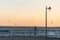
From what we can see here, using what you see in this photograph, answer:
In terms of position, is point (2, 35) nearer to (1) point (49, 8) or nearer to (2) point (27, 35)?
(2) point (27, 35)

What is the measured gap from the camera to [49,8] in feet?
91.8

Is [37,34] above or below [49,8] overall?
below

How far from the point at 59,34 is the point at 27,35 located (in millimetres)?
4358

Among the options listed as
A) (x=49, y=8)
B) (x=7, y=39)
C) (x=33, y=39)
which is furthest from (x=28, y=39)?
(x=49, y=8)

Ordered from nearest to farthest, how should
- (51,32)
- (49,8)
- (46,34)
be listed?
(49,8), (46,34), (51,32)

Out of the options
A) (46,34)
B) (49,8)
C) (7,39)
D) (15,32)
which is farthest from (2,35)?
(49,8)

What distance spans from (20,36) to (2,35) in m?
2.65

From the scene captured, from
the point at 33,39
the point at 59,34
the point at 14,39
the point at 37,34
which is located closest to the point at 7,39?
the point at 14,39

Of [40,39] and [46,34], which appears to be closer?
[40,39]

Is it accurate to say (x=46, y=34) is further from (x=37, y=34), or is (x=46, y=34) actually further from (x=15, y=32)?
(x=15, y=32)

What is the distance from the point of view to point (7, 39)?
2877 cm

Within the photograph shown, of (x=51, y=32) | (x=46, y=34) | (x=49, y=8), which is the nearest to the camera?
(x=49, y=8)

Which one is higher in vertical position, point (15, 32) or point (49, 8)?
point (49, 8)

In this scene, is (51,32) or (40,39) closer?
(40,39)
